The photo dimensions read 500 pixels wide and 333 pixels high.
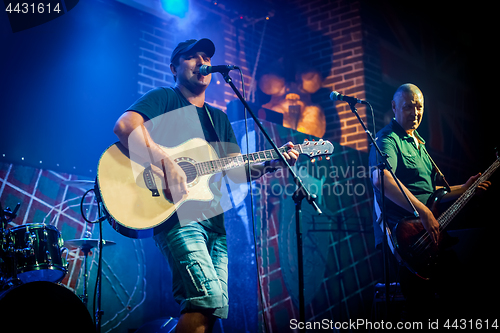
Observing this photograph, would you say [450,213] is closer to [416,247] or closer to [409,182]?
[409,182]

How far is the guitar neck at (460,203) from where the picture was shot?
3769 mm

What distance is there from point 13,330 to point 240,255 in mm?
2123

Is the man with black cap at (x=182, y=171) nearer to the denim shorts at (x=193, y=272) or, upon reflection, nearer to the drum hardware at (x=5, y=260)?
the denim shorts at (x=193, y=272)

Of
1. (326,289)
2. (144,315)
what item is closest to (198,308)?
(144,315)

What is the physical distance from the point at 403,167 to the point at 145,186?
2395mm

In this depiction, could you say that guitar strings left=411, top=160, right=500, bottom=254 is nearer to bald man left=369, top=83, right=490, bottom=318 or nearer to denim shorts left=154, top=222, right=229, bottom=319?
bald man left=369, top=83, right=490, bottom=318

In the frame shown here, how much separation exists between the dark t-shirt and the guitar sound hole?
0.14 metres

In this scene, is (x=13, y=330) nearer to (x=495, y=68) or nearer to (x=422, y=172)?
(x=422, y=172)

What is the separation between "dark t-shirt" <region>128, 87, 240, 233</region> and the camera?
272 centimetres

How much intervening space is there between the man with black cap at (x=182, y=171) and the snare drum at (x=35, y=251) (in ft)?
4.03

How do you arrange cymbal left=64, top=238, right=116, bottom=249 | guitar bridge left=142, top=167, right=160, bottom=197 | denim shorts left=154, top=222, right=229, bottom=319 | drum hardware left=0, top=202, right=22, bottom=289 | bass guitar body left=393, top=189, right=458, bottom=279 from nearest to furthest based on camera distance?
denim shorts left=154, top=222, right=229, bottom=319
guitar bridge left=142, top=167, right=160, bottom=197
drum hardware left=0, top=202, right=22, bottom=289
bass guitar body left=393, top=189, right=458, bottom=279
cymbal left=64, top=238, right=116, bottom=249

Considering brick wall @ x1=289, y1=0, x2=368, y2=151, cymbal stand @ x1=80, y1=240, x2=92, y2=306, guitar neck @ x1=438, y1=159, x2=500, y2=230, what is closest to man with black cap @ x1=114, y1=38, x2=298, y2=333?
cymbal stand @ x1=80, y1=240, x2=92, y2=306

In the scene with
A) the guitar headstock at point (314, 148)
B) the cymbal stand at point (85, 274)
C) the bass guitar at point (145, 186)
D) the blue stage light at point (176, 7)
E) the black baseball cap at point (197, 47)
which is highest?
the blue stage light at point (176, 7)

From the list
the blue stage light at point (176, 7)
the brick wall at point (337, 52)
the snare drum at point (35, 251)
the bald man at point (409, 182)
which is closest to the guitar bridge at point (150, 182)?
the snare drum at point (35, 251)
